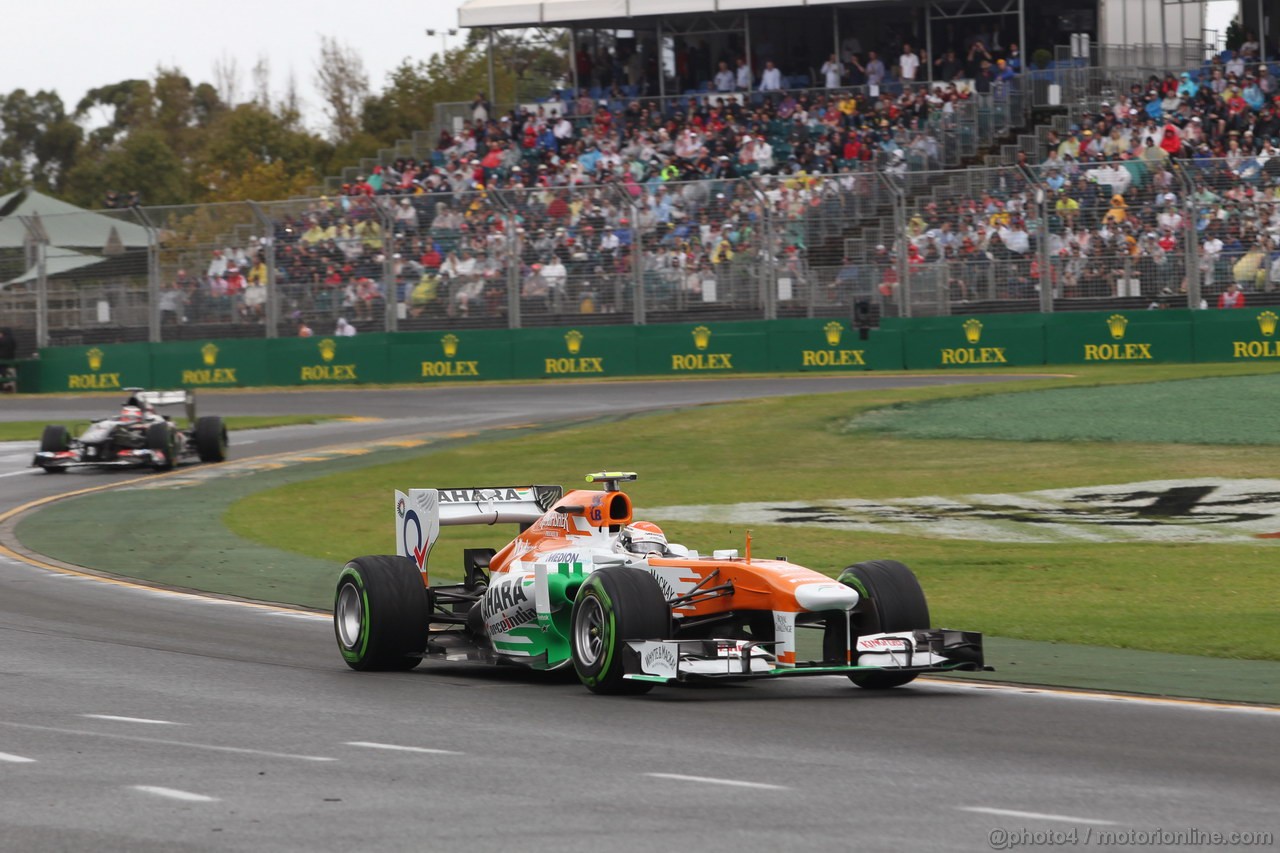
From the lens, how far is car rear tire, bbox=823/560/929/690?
10094 millimetres

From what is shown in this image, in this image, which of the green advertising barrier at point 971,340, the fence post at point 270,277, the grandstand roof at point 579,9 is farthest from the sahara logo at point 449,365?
the grandstand roof at point 579,9

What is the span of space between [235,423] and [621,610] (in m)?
26.5

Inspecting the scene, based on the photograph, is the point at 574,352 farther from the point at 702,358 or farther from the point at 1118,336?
the point at 1118,336

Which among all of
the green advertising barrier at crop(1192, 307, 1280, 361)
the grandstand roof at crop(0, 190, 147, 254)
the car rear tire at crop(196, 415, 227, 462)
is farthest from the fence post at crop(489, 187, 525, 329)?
the green advertising barrier at crop(1192, 307, 1280, 361)

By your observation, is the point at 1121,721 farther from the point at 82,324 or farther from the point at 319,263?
the point at 82,324

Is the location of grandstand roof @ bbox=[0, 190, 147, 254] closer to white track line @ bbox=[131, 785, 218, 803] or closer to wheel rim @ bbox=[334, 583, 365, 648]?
wheel rim @ bbox=[334, 583, 365, 648]

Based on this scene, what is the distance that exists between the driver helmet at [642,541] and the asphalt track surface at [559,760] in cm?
86

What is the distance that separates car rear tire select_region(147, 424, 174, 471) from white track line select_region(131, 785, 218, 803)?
1991cm

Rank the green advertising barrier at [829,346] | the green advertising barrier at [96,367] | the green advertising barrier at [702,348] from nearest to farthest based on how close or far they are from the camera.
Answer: the green advertising barrier at [829,346] → the green advertising barrier at [702,348] → the green advertising barrier at [96,367]

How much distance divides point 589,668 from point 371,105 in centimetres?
8707

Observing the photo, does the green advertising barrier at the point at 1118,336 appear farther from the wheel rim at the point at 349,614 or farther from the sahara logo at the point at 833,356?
the wheel rim at the point at 349,614

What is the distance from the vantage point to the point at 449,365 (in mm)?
41719

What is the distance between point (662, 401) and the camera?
112ft

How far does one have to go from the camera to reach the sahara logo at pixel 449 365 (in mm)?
41594
